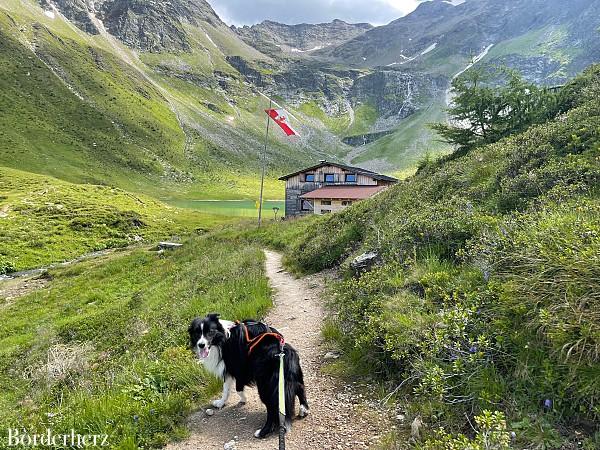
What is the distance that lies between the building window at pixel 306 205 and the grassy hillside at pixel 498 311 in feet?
138

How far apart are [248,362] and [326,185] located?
48807 millimetres

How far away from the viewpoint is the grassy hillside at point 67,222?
36156 mm

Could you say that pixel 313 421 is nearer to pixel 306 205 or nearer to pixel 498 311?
pixel 498 311

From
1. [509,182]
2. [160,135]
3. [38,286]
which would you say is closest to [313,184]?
[38,286]

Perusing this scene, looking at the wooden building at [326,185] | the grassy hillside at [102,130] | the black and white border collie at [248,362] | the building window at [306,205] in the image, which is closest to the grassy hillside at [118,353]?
the black and white border collie at [248,362]

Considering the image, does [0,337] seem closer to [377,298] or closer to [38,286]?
[38,286]

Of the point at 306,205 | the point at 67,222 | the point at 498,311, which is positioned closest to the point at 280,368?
the point at 498,311

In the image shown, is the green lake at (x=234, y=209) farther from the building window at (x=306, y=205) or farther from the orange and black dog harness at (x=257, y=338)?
the orange and black dog harness at (x=257, y=338)

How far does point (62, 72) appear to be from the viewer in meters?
154

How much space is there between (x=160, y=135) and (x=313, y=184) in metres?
127

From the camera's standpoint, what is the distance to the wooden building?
47.8 metres

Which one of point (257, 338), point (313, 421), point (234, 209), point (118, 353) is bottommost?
point (118, 353)

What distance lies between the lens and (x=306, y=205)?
52469 millimetres

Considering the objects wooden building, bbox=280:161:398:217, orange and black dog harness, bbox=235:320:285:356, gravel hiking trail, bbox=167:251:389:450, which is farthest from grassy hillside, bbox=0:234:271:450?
wooden building, bbox=280:161:398:217
